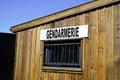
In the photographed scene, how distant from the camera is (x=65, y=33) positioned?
25.8 ft

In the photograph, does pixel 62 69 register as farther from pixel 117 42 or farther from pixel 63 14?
pixel 117 42

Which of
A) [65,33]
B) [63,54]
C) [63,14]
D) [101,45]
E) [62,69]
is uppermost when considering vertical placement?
[63,14]

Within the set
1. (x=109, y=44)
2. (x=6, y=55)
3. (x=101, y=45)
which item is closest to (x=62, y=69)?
(x=101, y=45)

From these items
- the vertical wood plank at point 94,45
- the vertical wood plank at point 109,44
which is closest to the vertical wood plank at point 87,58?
the vertical wood plank at point 94,45

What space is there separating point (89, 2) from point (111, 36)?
1246 mm

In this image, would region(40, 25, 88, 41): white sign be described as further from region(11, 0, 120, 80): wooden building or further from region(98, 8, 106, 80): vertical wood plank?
region(98, 8, 106, 80): vertical wood plank

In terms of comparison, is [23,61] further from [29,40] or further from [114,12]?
[114,12]

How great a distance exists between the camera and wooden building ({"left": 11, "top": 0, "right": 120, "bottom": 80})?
661 cm

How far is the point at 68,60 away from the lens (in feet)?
25.3

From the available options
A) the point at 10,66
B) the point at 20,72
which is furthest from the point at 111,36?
the point at 10,66

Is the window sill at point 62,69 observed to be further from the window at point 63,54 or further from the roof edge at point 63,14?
the roof edge at point 63,14

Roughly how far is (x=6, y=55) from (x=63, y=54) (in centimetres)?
561

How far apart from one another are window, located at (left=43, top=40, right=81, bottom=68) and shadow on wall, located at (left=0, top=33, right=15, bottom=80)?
4.46 meters

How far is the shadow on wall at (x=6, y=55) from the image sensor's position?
12.5 m
